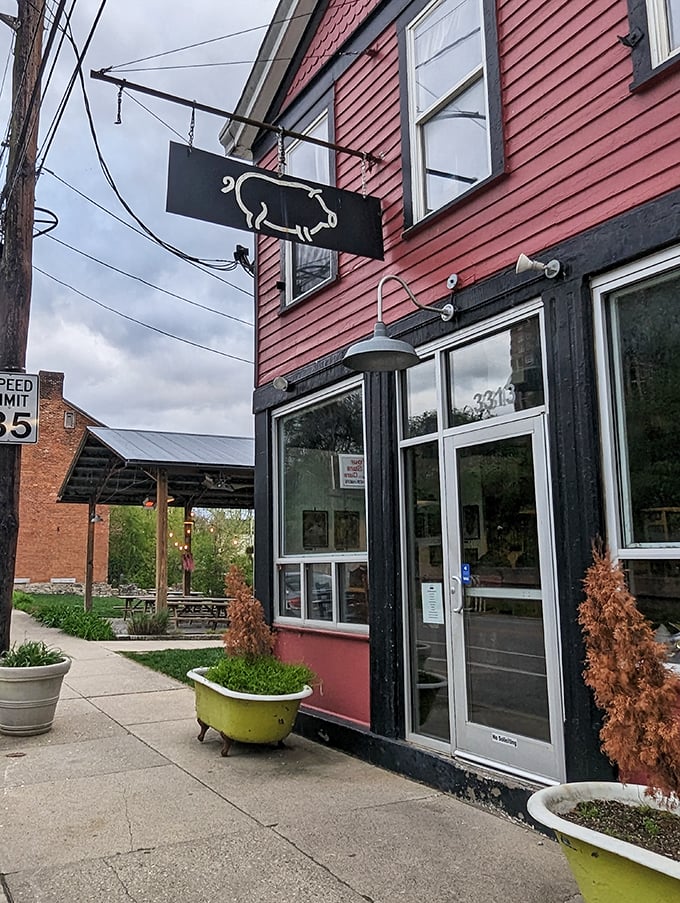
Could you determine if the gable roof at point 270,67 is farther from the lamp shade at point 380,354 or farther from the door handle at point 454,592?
the door handle at point 454,592

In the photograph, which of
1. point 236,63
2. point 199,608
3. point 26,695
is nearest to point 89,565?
point 199,608

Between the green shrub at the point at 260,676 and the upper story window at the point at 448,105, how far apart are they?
337 centimetres

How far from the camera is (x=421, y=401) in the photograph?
5125 mm

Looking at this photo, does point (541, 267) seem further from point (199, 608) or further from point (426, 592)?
point (199, 608)

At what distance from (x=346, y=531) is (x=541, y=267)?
264 cm

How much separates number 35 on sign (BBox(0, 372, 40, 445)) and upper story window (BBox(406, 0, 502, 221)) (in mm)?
3736

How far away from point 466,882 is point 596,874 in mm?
870

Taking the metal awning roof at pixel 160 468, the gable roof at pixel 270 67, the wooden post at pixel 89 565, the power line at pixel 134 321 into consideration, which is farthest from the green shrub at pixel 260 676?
the wooden post at pixel 89 565

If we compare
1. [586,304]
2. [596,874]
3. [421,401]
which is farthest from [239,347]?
[596,874]

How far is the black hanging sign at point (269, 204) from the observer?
4809 millimetres

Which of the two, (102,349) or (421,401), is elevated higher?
(102,349)

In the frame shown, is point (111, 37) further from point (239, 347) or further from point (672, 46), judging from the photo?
point (239, 347)

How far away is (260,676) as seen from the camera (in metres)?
5.25

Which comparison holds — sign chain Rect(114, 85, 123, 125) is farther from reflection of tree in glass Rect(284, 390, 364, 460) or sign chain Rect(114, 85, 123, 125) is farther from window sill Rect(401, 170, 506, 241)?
reflection of tree in glass Rect(284, 390, 364, 460)
